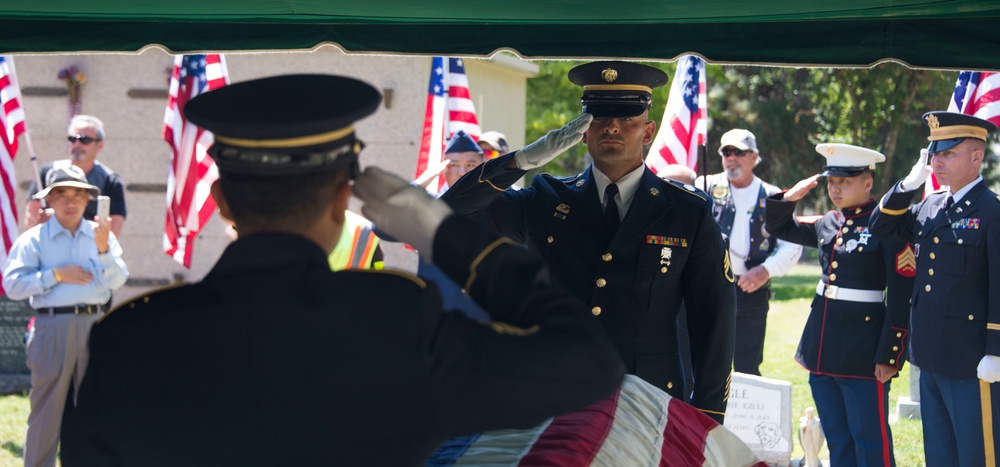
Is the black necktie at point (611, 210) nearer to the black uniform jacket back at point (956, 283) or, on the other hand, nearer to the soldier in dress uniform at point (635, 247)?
the soldier in dress uniform at point (635, 247)

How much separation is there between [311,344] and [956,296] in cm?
432

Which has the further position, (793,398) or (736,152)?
(793,398)

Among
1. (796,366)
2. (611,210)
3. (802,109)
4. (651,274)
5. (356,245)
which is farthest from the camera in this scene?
(802,109)

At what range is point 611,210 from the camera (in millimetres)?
3549

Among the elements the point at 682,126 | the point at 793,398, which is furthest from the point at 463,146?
the point at 793,398

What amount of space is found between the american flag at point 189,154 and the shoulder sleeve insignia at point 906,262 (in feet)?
15.9

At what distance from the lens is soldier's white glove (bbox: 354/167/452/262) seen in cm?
172

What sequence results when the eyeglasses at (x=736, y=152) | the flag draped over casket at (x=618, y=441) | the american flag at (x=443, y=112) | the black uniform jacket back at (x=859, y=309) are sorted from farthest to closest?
the american flag at (x=443, y=112), the eyeglasses at (x=736, y=152), the black uniform jacket back at (x=859, y=309), the flag draped over casket at (x=618, y=441)

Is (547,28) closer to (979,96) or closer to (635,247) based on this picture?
(635,247)

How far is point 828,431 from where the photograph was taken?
19.3ft

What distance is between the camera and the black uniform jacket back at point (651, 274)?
3428mm

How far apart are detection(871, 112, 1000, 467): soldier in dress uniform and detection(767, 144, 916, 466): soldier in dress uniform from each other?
0.25m

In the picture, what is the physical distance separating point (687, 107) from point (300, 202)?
250 inches

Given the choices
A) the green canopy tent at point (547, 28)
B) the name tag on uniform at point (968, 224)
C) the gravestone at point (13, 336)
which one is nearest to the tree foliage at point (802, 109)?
the gravestone at point (13, 336)
